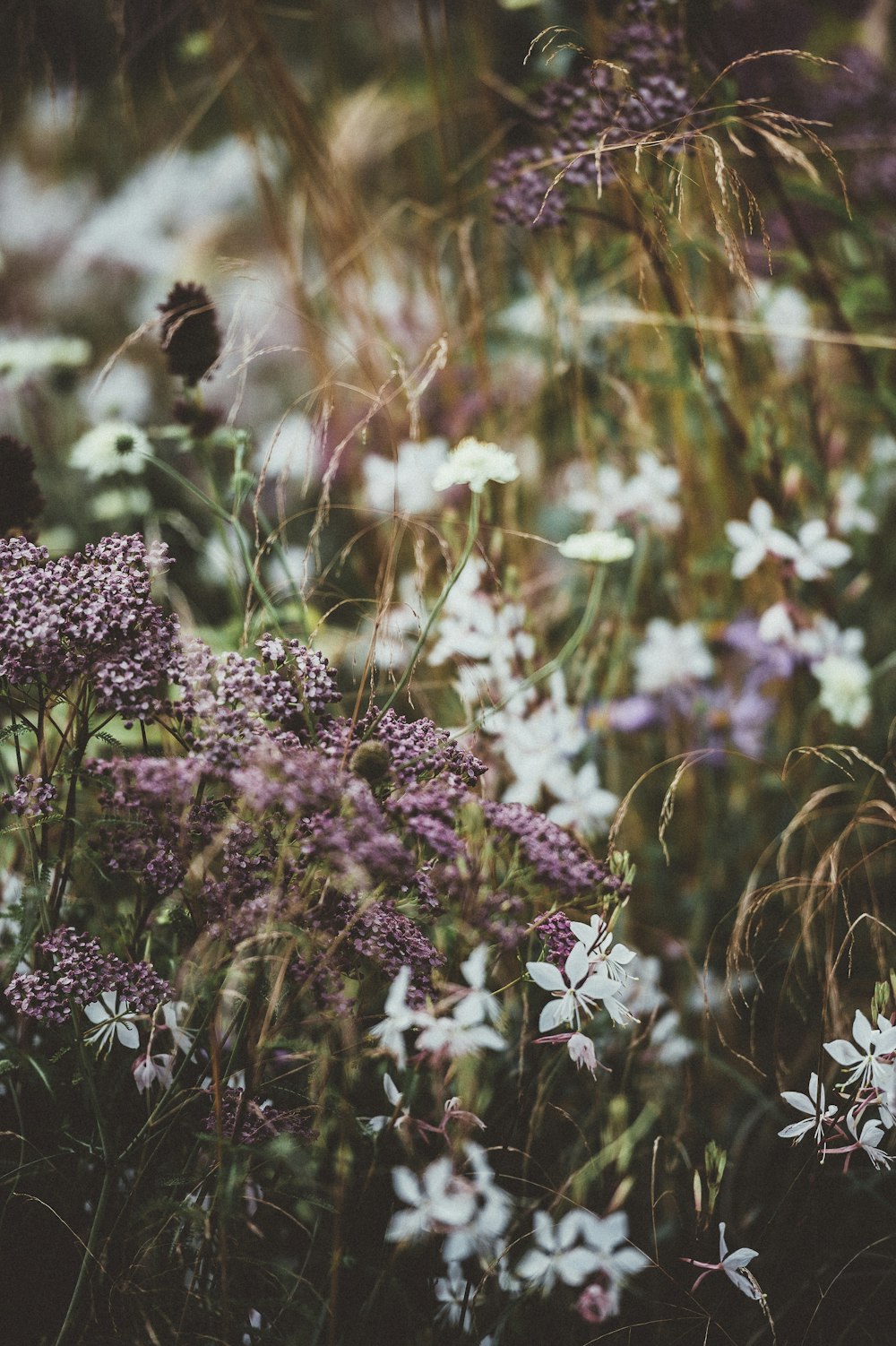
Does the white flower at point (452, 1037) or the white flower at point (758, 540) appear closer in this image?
the white flower at point (452, 1037)

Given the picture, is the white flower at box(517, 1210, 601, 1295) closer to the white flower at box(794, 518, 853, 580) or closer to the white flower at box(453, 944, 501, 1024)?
the white flower at box(453, 944, 501, 1024)

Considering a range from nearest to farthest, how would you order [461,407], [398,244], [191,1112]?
[191,1112], [461,407], [398,244]

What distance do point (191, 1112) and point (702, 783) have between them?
2.29 feet

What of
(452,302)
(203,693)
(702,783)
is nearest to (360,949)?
(203,693)

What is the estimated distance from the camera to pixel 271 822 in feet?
1.94

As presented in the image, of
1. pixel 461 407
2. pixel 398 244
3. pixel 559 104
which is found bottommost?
pixel 461 407

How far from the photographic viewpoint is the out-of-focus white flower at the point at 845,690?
3.43 feet

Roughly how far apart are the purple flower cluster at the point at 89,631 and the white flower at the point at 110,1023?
0.20 m

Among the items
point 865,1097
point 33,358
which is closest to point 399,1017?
point 865,1097

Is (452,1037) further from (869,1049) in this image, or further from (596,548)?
(596,548)

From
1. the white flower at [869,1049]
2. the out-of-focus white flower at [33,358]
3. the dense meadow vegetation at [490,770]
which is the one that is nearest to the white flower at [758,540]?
the dense meadow vegetation at [490,770]

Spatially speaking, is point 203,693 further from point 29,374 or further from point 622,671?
point 29,374

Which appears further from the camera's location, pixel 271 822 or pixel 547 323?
pixel 547 323

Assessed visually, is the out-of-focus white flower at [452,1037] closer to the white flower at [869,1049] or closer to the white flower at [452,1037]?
the white flower at [452,1037]
